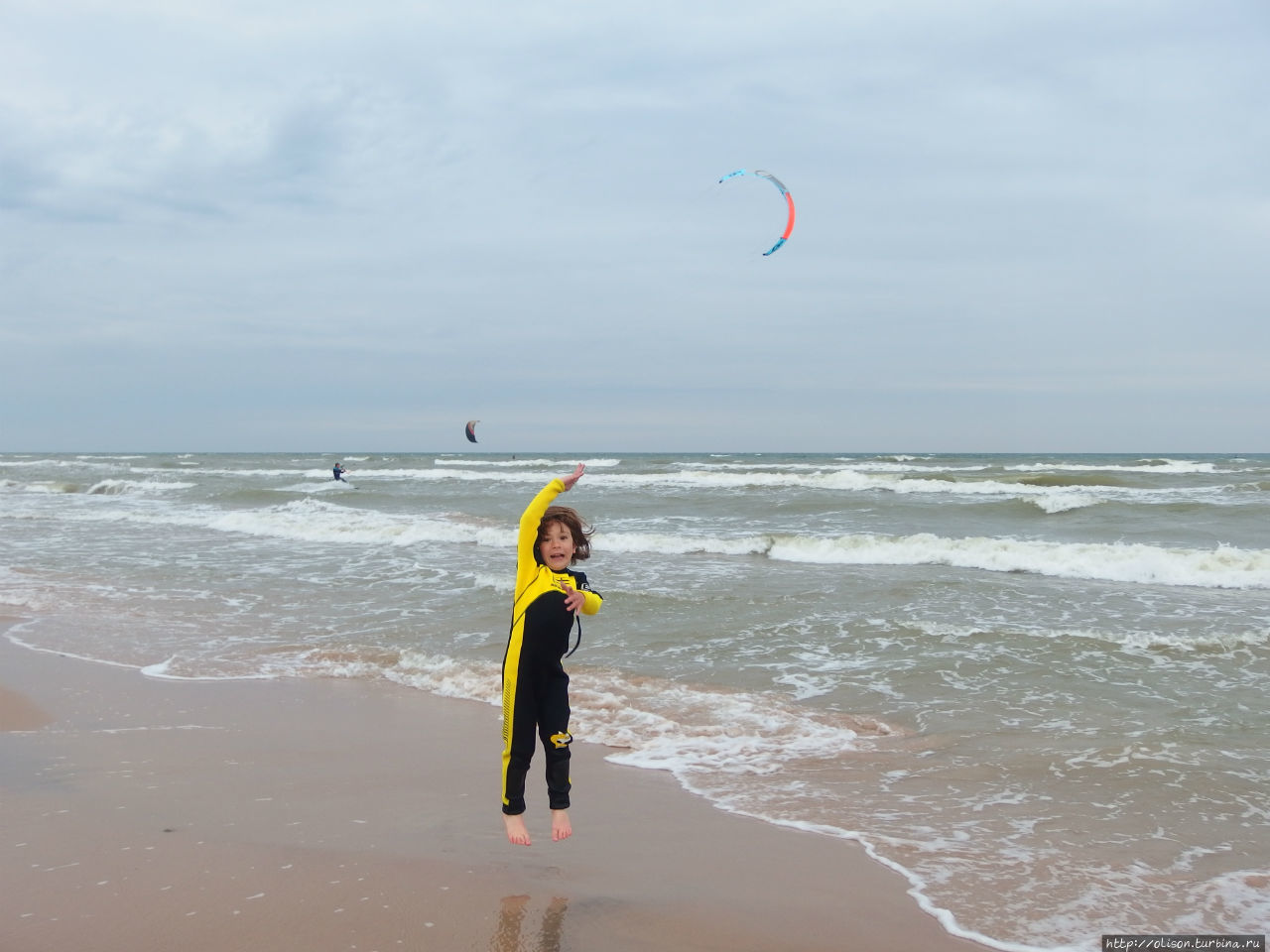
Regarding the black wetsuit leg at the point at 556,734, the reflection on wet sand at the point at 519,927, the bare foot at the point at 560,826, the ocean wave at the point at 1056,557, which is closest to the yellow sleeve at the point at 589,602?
the black wetsuit leg at the point at 556,734

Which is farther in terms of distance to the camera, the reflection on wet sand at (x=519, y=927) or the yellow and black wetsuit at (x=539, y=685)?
the yellow and black wetsuit at (x=539, y=685)

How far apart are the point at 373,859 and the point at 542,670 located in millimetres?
1133

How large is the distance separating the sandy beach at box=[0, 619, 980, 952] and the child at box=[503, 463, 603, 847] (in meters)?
0.37

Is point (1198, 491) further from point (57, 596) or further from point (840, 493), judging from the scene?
point (57, 596)

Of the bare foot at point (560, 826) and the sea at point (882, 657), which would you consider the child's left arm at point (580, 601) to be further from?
the sea at point (882, 657)

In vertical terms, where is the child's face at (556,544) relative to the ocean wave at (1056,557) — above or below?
above

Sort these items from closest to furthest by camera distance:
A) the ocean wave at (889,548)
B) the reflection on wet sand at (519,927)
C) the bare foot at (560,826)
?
the reflection on wet sand at (519,927)
the bare foot at (560,826)
the ocean wave at (889,548)

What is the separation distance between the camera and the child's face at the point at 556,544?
11.8 feet

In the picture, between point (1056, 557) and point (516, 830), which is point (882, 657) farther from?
point (1056, 557)

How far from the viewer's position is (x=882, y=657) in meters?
7.98

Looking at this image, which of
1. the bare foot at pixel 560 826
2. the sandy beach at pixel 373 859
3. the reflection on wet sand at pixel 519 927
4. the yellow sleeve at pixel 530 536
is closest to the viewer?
the reflection on wet sand at pixel 519 927

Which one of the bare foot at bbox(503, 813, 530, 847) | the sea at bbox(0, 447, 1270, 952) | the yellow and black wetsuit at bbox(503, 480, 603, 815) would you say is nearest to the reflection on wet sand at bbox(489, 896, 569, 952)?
the bare foot at bbox(503, 813, 530, 847)

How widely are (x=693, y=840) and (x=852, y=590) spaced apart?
7.85m

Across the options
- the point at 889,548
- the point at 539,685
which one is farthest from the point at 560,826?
the point at 889,548
